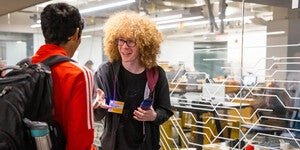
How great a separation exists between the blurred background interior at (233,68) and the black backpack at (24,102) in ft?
4.52

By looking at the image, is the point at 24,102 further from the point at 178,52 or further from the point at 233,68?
the point at 178,52

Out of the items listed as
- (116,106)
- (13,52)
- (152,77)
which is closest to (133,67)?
(152,77)

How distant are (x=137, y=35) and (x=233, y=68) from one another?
2.52ft

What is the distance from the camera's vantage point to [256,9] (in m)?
2.25

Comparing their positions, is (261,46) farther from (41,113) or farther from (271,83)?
(41,113)

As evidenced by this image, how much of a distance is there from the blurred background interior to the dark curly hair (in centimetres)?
128

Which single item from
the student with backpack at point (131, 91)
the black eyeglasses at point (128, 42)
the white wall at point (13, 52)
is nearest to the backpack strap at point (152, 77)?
the student with backpack at point (131, 91)

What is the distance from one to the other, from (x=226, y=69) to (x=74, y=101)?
136 cm

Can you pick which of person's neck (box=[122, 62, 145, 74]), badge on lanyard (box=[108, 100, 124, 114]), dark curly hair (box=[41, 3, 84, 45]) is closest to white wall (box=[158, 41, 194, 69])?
person's neck (box=[122, 62, 145, 74])

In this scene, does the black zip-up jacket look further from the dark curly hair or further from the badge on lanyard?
the dark curly hair

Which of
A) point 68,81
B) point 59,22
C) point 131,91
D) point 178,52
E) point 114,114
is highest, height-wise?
point 59,22

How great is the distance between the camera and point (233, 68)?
225 centimetres

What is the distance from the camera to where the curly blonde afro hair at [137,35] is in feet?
6.12

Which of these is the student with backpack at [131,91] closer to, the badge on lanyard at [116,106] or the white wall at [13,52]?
A: the badge on lanyard at [116,106]
